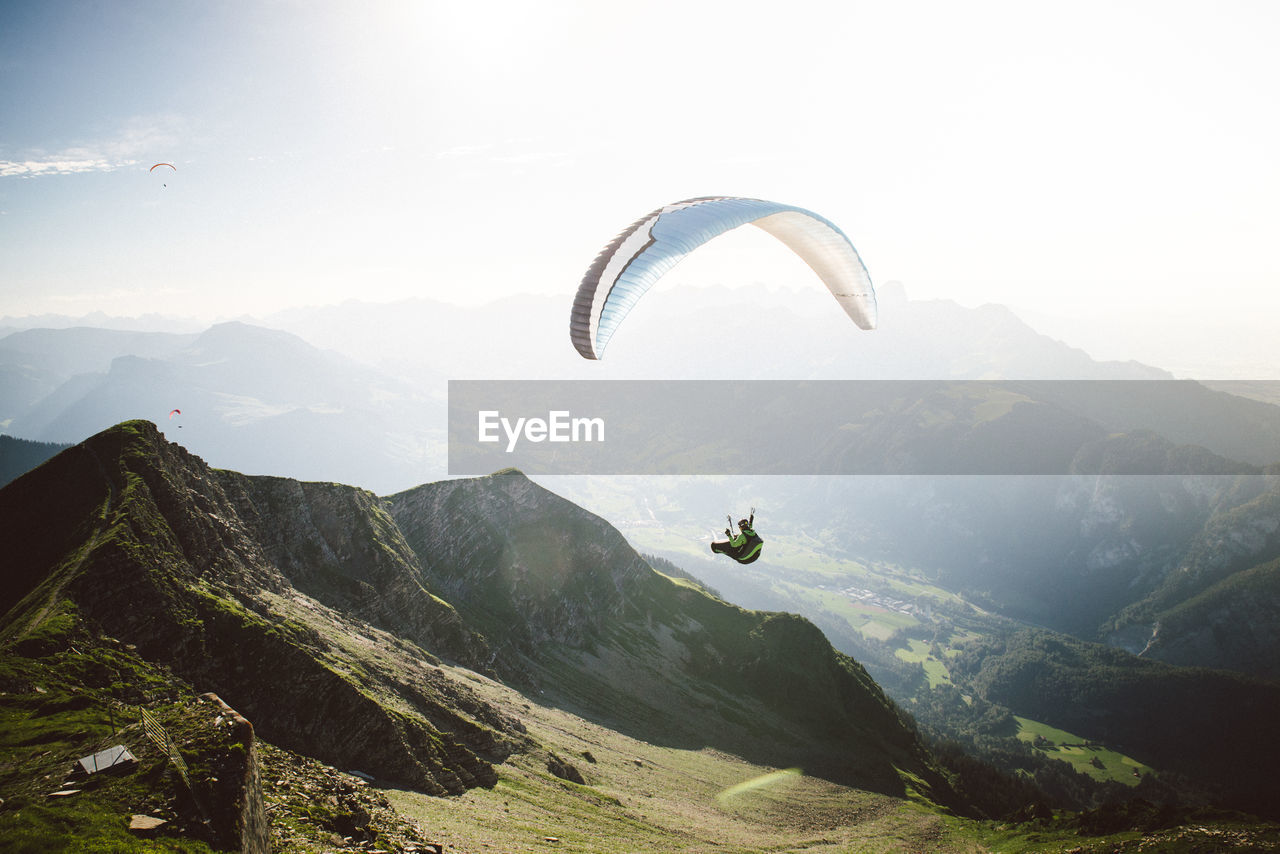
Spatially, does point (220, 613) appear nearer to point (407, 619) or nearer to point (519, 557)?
point (407, 619)

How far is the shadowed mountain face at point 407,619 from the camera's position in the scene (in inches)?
1029

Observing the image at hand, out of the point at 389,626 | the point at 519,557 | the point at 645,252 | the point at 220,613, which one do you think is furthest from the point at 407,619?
the point at 645,252

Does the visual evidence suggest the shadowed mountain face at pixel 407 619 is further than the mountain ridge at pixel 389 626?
Yes

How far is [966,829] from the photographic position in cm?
7475

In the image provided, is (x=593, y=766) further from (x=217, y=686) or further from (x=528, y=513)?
(x=528, y=513)

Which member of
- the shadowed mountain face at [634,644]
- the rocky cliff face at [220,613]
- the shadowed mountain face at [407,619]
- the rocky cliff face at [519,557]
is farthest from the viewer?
the rocky cliff face at [519,557]

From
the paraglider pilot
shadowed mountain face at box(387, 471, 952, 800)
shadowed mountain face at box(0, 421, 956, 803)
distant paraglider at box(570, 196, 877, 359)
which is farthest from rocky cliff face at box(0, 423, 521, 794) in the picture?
shadowed mountain face at box(387, 471, 952, 800)

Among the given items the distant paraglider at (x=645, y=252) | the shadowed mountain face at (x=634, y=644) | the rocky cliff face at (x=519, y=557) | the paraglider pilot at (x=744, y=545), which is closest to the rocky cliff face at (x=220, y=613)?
the paraglider pilot at (x=744, y=545)

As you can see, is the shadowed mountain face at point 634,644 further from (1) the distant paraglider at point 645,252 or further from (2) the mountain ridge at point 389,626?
(1) the distant paraglider at point 645,252

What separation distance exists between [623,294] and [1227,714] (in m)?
259

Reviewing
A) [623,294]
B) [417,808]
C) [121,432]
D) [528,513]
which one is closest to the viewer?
[623,294]

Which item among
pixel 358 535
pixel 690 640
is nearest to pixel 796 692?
pixel 690 640

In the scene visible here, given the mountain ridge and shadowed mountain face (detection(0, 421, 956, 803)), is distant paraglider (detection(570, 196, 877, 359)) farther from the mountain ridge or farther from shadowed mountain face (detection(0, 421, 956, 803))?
shadowed mountain face (detection(0, 421, 956, 803))

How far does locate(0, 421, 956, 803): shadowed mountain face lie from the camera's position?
26.1 metres
